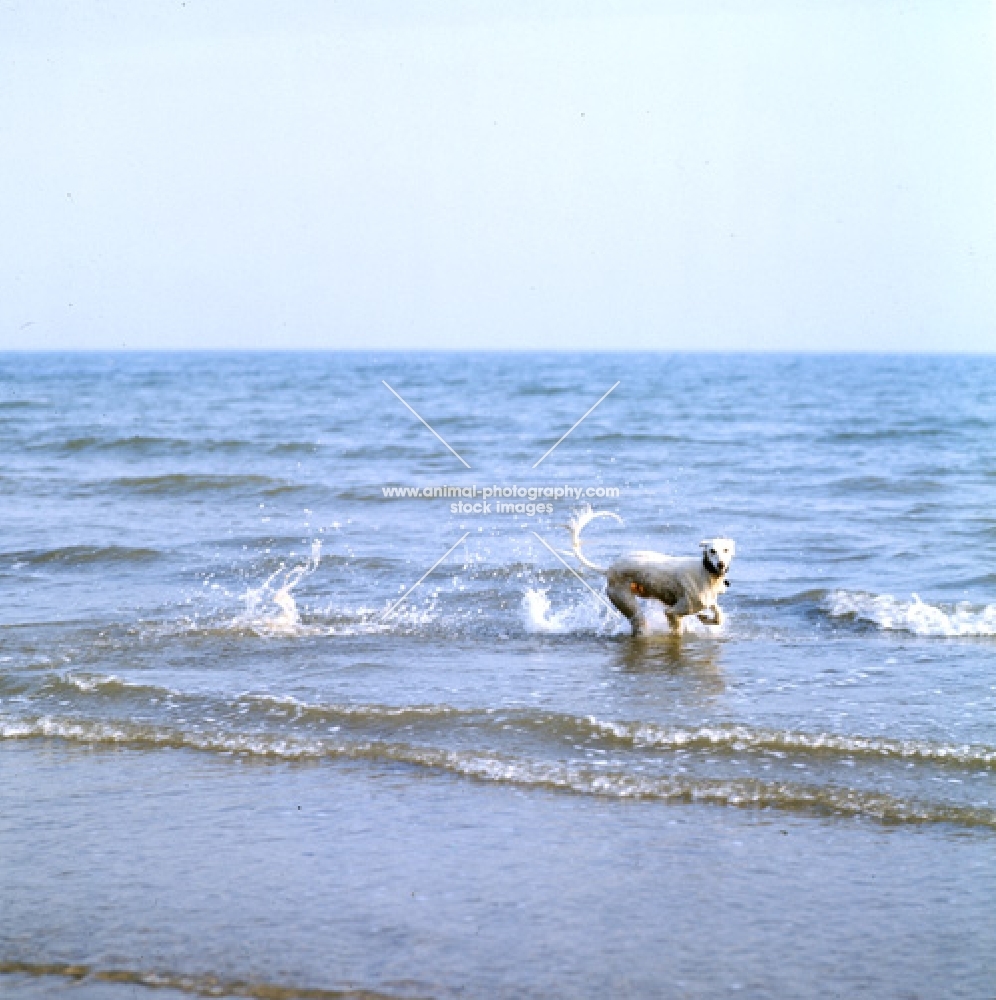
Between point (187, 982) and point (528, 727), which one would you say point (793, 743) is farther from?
point (187, 982)

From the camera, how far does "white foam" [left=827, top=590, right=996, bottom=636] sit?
32.5ft

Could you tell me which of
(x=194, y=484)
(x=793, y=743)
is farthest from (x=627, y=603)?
(x=194, y=484)

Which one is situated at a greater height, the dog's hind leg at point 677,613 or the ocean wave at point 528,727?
→ the dog's hind leg at point 677,613

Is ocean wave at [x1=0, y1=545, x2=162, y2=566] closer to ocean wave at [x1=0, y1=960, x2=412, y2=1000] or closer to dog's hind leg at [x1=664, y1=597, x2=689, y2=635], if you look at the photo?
dog's hind leg at [x1=664, y1=597, x2=689, y2=635]

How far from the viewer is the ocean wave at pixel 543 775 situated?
6.07 m

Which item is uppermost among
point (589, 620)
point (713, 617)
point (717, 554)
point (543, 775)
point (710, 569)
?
point (717, 554)

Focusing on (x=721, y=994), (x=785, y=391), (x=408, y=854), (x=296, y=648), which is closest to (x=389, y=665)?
(x=296, y=648)

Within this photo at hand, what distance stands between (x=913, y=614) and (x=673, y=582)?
6.44 feet

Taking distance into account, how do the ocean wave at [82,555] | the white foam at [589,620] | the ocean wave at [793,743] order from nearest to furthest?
the ocean wave at [793,743]
the white foam at [589,620]
the ocean wave at [82,555]

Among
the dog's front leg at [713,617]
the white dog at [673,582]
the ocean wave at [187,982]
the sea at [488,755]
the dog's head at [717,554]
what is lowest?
the ocean wave at [187,982]

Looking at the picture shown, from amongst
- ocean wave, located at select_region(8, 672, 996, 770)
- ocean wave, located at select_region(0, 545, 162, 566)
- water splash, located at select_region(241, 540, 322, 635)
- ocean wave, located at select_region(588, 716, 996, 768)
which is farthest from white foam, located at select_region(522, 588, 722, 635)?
ocean wave, located at select_region(0, 545, 162, 566)

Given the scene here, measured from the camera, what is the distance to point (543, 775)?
6617mm

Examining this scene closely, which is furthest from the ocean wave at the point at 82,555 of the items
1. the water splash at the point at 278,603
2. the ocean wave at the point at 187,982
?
the ocean wave at the point at 187,982

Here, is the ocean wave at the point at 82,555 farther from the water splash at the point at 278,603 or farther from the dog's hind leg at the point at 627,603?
the dog's hind leg at the point at 627,603
